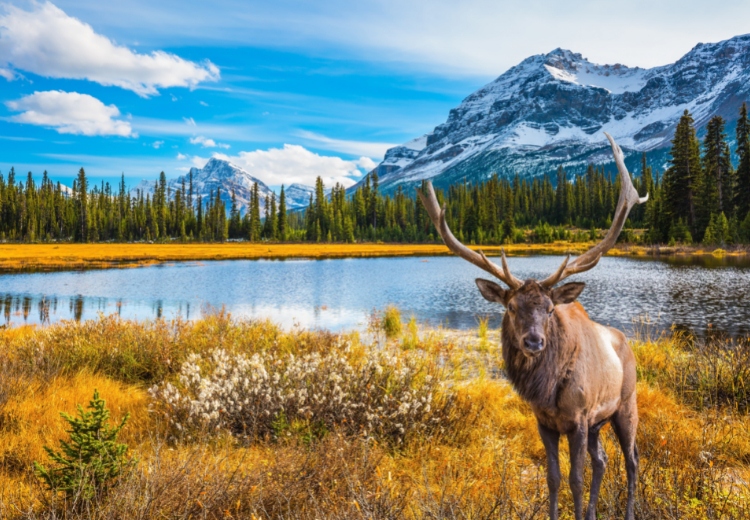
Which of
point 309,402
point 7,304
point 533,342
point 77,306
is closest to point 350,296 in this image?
point 77,306

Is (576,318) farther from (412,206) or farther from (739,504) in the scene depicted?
(412,206)

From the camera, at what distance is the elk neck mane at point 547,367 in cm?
334

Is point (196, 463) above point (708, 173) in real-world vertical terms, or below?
below

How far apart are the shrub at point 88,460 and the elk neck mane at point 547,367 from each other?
3079 mm

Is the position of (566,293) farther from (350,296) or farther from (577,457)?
(350,296)

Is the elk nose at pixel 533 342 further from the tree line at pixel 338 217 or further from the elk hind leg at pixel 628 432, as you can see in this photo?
the tree line at pixel 338 217

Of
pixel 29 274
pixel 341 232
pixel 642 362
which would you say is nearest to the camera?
pixel 642 362

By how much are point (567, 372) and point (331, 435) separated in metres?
2.48

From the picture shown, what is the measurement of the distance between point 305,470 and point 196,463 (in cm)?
99

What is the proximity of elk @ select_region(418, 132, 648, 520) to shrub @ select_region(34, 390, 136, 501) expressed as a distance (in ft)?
10.3

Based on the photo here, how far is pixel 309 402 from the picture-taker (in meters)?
5.60

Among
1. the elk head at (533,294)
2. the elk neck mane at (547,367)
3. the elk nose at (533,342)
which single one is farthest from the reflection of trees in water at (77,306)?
the elk nose at (533,342)

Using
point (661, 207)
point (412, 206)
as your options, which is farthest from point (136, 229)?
point (661, 207)

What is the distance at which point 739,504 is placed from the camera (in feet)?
11.5
